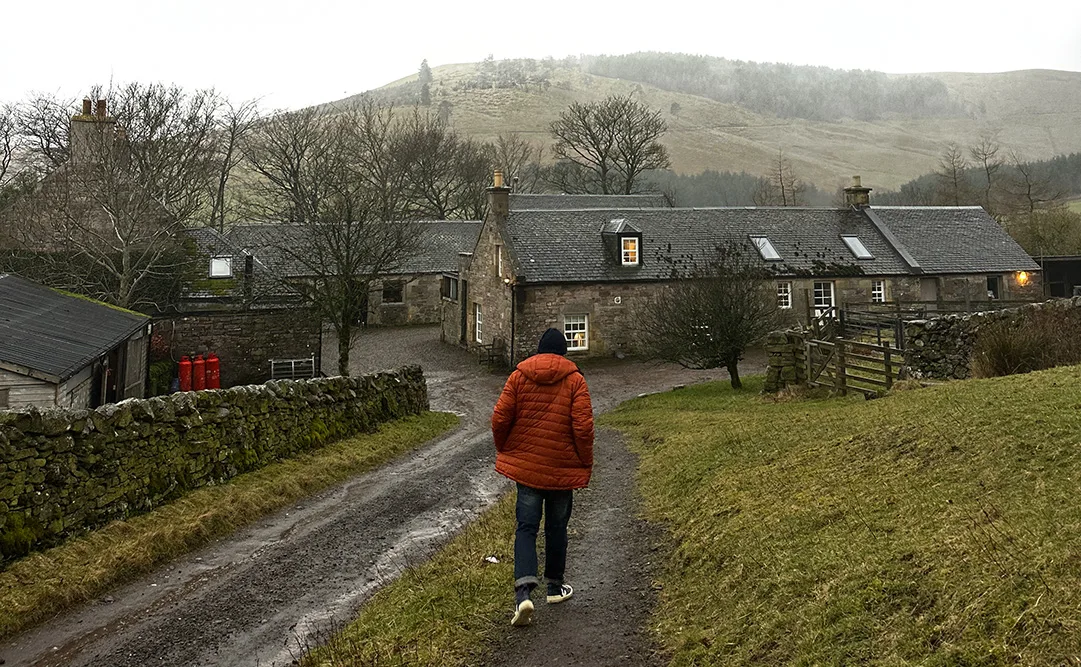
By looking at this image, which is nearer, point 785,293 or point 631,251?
point 631,251

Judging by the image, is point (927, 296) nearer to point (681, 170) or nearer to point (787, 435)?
point (787, 435)

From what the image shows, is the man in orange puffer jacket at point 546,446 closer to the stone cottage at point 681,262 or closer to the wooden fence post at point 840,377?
the wooden fence post at point 840,377

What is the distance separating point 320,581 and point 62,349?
1013 centimetres

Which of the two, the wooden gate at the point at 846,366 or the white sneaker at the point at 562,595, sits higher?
the wooden gate at the point at 846,366

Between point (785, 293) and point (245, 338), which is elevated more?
point (785, 293)

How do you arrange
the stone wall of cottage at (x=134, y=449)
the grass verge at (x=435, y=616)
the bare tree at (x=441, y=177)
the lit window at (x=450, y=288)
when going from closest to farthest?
the grass verge at (x=435, y=616), the stone wall of cottage at (x=134, y=449), the lit window at (x=450, y=288), the bare tree at (x=441, y=177)

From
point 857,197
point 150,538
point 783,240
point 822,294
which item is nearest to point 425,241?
point 783,240

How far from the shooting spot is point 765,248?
1371 inches

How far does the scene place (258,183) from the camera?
60.2 metres

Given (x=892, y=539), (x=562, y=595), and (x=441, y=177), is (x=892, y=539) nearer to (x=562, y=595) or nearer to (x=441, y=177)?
(x=562, y=595)

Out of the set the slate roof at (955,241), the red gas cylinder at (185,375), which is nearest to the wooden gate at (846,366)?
the red gas cylinder at (185,375)

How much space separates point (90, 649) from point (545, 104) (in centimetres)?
18687

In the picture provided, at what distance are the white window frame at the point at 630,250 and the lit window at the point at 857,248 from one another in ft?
35.1

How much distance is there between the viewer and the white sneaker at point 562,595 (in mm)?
6406
